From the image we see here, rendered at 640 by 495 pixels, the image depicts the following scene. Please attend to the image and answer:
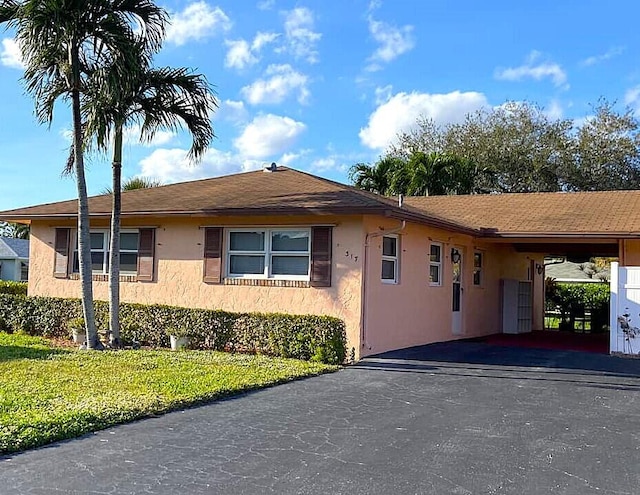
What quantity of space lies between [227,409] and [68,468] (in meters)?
2.51

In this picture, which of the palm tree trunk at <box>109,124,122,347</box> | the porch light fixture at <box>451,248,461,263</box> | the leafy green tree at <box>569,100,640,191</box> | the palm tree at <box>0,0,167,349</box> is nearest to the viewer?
the palm tree at <box>0,0,167,349</box>

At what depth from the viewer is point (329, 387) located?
30.5ft

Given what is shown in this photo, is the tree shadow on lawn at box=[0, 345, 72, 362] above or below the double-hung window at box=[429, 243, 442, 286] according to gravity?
below

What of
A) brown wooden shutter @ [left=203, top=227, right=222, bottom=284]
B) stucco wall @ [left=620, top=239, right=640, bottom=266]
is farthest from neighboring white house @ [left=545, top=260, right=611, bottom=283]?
brown wooden shutter @ [left=203, top=227, right=222, bottom=284]

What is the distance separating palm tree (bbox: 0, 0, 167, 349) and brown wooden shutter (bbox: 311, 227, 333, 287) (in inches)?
161

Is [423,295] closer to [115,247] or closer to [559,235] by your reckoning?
[559,235]

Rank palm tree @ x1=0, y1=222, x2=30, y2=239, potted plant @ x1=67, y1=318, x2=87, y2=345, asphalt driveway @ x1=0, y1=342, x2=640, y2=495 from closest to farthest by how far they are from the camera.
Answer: asphalt driveway @ x1=0, y1=342, x2=640, y2=495, potted plant @ x1=67, y1=318, x2=87, y2=345, palm tree @ x1=0, y1=222, x2=30, y2=239

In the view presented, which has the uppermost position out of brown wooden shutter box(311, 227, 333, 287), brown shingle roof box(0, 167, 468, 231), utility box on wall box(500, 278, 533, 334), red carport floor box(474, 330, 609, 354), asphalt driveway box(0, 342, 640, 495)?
brown shingle roof box(0, 167, 468, 231)

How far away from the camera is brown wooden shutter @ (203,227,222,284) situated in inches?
526

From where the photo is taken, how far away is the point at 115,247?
12727 mm

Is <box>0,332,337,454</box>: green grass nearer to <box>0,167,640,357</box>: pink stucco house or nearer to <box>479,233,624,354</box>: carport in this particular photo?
<box>0,167,640,357</box>: pink stucco house

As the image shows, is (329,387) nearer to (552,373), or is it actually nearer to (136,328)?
(552,373)

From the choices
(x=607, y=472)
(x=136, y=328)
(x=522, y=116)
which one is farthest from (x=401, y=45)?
(x=522, y=116)

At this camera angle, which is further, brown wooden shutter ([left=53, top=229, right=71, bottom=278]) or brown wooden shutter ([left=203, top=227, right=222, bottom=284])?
brown wooden shutter ([left=53, top=229, right=71, bottom=278])
